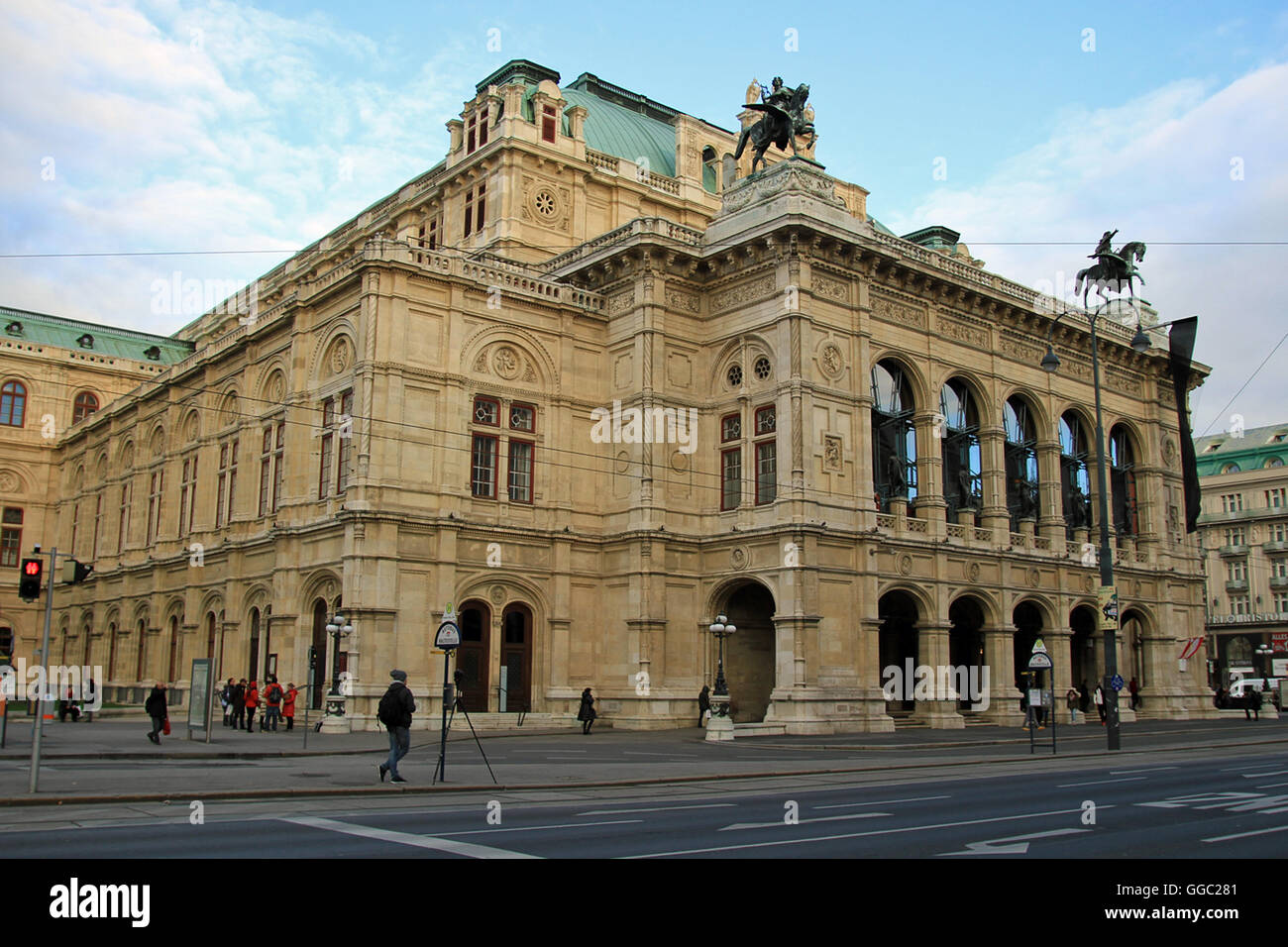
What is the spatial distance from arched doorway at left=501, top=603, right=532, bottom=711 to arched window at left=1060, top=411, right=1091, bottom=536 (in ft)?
80.0

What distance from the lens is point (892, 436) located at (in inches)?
1700

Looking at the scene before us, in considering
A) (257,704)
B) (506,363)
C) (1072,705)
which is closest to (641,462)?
(506,363)

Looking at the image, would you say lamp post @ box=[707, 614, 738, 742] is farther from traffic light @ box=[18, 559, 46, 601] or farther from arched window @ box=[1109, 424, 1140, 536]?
arched window @ box=[1109, 424, 1140, 536]

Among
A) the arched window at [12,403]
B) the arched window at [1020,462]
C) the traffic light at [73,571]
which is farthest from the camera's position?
the arched window at [12,403]

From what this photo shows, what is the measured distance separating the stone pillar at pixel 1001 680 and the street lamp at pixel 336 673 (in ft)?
78.1

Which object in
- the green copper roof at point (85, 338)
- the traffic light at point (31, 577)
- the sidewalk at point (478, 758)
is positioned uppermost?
the green copper roof at point (85, 338)

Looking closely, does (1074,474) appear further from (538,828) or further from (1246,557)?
(1246,557)

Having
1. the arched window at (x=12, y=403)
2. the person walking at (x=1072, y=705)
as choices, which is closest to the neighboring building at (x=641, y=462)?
the person walking at (x=1072, y=705)

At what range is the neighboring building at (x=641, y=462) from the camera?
3844 cm

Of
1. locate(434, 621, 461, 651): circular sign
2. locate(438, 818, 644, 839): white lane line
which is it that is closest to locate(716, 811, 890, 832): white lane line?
locate(438, 818, 644, 839): white lane line

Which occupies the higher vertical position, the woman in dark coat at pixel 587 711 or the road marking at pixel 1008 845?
the woman in dark coat at pixel 587 711

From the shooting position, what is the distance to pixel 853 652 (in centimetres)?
3856

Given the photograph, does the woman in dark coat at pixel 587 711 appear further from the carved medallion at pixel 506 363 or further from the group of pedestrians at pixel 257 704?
the carved medallion at pixel 506 363
